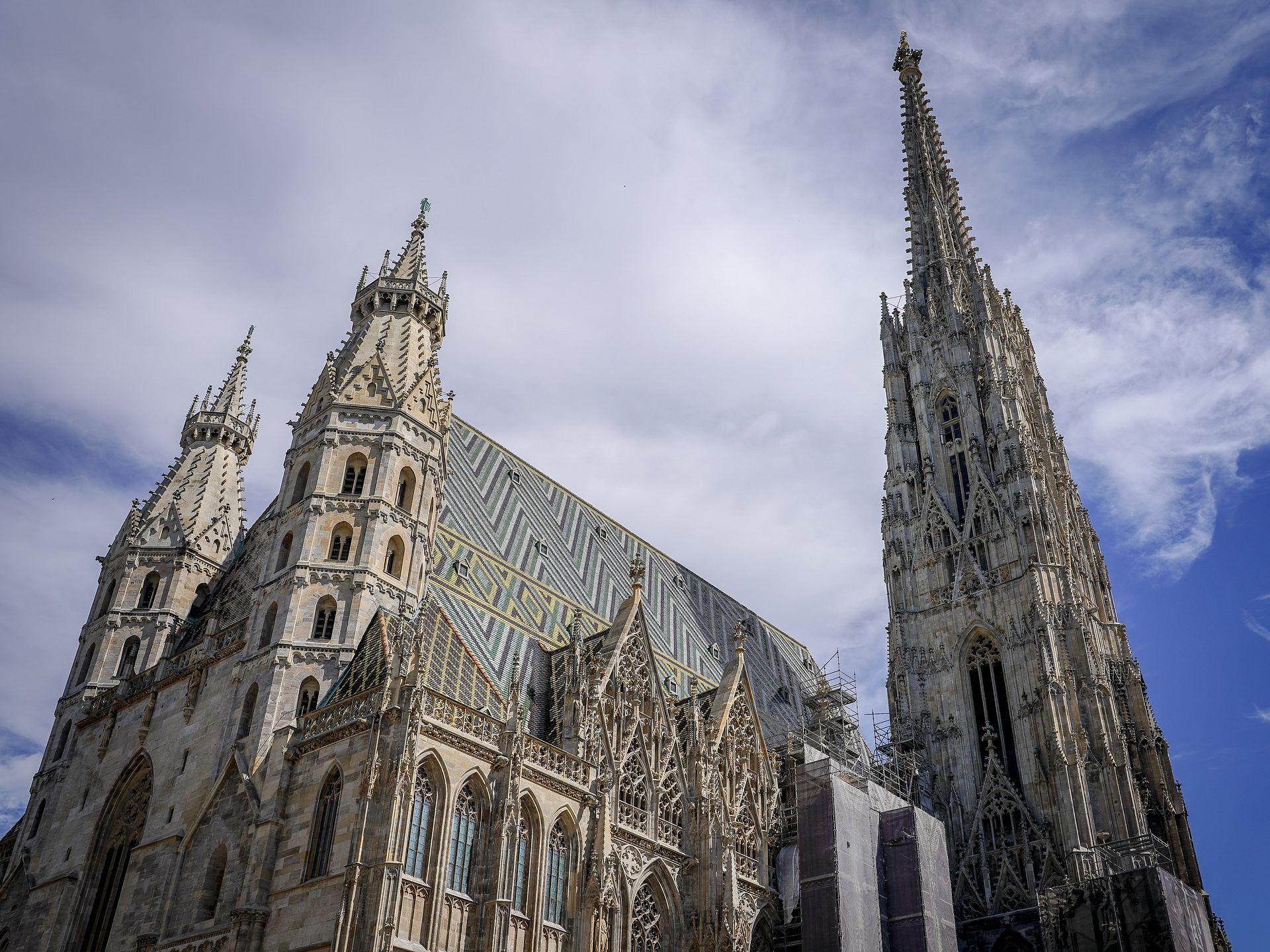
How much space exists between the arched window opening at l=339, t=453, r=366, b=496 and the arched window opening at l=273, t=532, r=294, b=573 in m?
1.96

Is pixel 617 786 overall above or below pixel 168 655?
below

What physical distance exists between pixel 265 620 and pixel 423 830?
25.7 feet

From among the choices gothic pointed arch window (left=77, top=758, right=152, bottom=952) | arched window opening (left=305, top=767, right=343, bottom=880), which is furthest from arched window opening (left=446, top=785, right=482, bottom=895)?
gothic pointed arch window (left=77, top=758, right=152, bottom=952)

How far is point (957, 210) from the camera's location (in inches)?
2366

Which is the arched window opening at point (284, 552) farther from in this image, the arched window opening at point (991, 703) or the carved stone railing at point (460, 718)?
the arched window opening at point (991, 703)

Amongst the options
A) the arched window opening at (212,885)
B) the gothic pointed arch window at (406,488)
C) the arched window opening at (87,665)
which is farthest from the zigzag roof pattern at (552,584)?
the arched window opening at (87,665)

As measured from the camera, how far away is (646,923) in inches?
1128

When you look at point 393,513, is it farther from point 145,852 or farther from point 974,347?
point 974,347

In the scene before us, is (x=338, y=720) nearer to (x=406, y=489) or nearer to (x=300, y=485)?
(x=406, y=489)

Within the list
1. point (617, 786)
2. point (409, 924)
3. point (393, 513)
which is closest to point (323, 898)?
point (409, 924)

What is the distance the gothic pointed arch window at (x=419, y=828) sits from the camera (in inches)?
914

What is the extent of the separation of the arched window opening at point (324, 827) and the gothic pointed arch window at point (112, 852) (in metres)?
6.69

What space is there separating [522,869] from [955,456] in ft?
99.3

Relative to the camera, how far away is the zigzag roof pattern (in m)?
33.3
